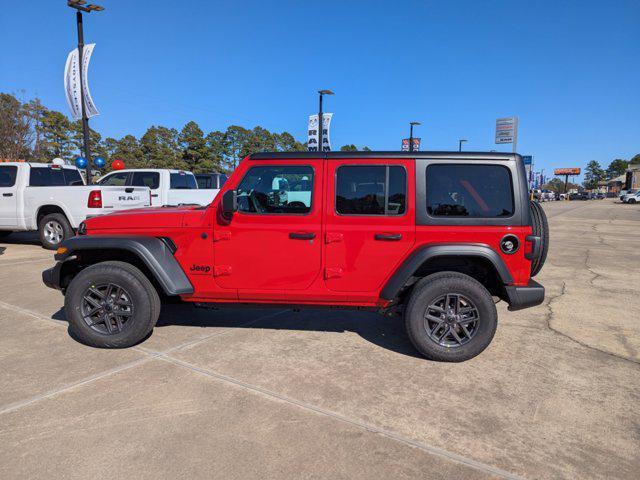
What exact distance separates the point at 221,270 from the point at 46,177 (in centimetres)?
817

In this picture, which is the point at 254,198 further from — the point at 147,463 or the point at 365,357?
the point at 147,463

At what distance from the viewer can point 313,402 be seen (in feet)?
9.58

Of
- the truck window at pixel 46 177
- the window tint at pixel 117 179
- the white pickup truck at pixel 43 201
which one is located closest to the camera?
the white pickup truck at pixel 43 201

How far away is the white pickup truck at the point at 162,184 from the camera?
10688mm

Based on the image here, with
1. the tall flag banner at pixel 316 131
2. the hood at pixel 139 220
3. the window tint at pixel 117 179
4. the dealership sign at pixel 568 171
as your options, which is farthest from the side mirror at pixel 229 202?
the dealership sign at pixel 568 171

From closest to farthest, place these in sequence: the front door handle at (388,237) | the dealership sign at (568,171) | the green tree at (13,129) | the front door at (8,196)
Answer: the front door handle at (388,237) → the front door at (8,196) → the green tree at (13,129) → the dealership sign at (568,171)

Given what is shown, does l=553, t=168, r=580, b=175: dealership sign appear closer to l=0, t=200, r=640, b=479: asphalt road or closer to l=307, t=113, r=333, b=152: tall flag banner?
l=307, t=113, r=333, b=152: tall flag banner

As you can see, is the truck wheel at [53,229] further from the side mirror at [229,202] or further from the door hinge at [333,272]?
the door hinge at [333,272]

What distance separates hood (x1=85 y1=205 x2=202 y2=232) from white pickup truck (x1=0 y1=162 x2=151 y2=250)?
523 centimetres

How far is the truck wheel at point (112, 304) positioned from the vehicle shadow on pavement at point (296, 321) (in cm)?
29

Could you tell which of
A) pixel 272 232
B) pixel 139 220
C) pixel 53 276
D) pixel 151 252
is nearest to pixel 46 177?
pixel 53 276

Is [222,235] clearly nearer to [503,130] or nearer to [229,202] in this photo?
[229,202]

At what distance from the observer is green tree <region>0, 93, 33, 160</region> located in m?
27.8

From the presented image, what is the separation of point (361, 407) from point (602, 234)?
50.9ft
